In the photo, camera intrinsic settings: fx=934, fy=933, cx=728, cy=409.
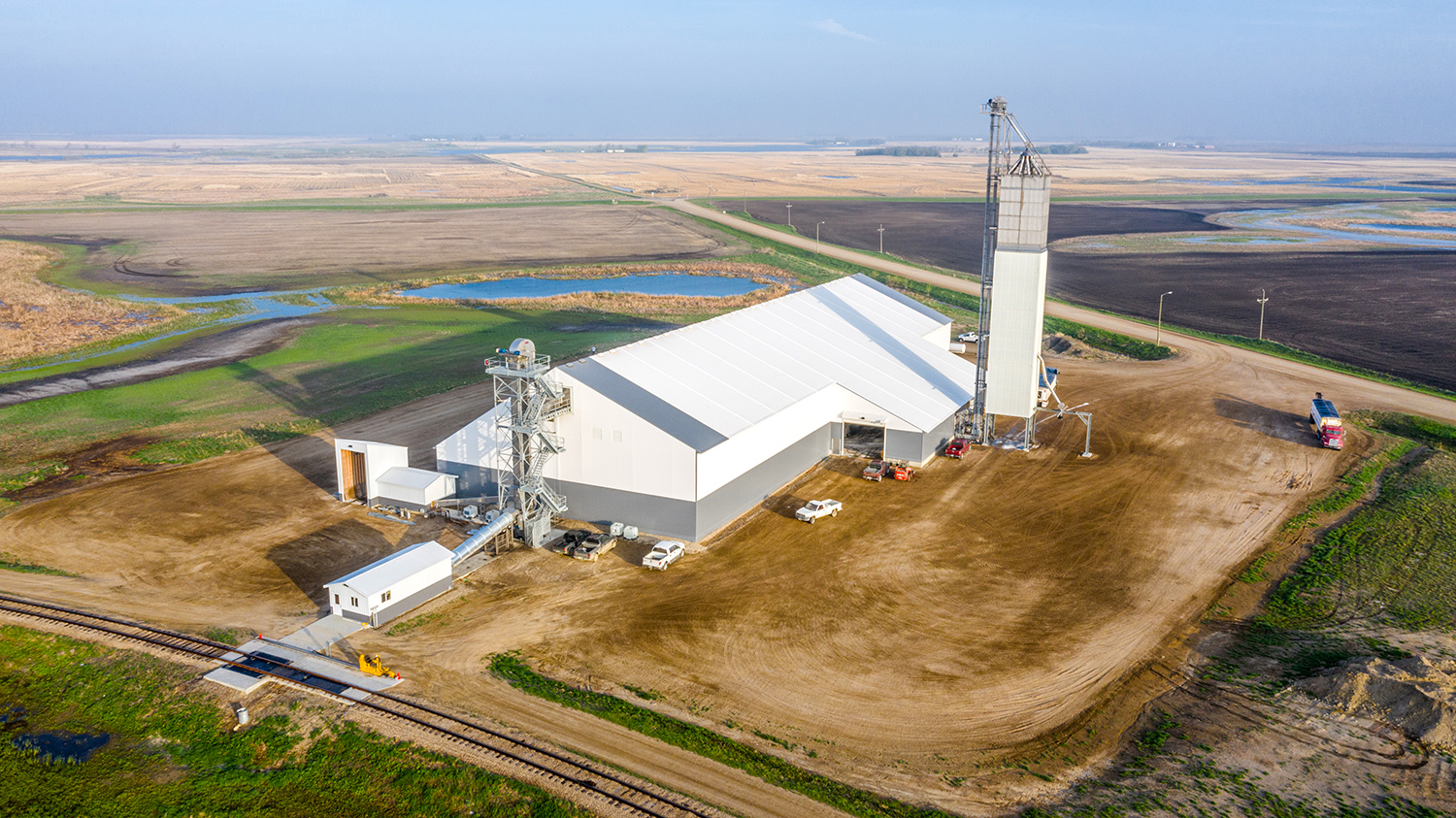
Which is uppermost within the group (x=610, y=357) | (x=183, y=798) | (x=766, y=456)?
(x=610, y=357)

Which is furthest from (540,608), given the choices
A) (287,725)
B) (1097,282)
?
(1097,282)

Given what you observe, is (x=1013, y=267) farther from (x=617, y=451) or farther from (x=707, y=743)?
(x=707, y=743)

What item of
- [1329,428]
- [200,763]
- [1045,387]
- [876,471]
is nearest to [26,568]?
[200,763]

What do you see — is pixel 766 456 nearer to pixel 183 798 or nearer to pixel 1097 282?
pixel 183 798

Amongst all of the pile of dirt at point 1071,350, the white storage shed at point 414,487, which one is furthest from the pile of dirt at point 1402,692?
the pile of dirt at point 1071,350

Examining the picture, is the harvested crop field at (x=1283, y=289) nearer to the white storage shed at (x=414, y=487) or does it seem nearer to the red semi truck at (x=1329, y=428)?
the red semi truck at (x=1329, y=428)

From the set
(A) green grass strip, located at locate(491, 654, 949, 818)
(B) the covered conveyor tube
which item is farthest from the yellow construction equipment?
(B) the covered conveyor tube
